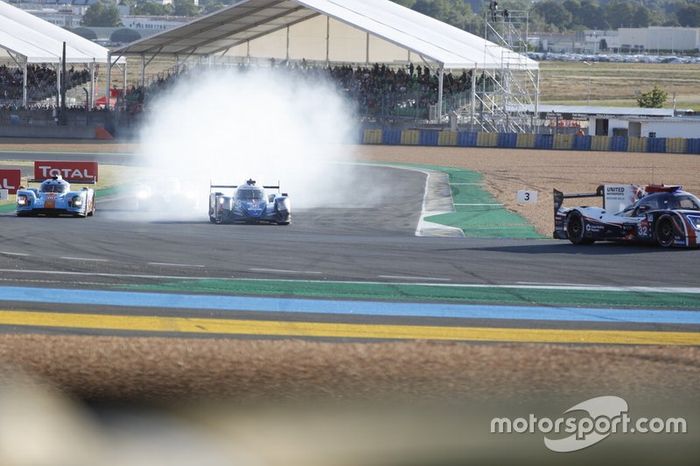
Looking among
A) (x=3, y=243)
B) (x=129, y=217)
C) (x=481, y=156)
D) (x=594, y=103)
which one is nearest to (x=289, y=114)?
(x=481, y=156)

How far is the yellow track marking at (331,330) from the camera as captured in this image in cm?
1139

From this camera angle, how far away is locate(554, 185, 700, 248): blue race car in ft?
61.8

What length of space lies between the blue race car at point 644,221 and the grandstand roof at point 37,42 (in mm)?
47160

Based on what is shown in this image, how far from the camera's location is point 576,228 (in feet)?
66.9

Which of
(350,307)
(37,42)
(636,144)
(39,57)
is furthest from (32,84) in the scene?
(350,307)

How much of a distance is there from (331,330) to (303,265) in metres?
5.13

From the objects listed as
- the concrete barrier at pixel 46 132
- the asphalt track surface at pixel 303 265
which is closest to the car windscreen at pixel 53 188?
the asphalt track surface at pixel 303 265

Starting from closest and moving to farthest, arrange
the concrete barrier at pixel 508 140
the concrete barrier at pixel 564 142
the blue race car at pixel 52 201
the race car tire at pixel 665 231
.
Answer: the race car tire at pixel 665 231
the blue race car at pixel 52 201
the concrete barrier at pixel 564 142
the concrete barrier at pixel 508 140

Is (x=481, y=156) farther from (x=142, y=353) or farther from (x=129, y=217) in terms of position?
(x=142, y=353)

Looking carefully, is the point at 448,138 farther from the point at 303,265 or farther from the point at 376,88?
the point at 303,265

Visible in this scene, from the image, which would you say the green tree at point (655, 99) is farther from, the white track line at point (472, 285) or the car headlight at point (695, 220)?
the white track line at point (472, 285)

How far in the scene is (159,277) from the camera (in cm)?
1539

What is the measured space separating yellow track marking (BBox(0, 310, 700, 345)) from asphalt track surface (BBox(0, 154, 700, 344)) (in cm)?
2

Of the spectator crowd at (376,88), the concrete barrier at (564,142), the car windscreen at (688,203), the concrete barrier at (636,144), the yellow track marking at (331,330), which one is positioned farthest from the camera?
the spectator crowd at (376,88)
